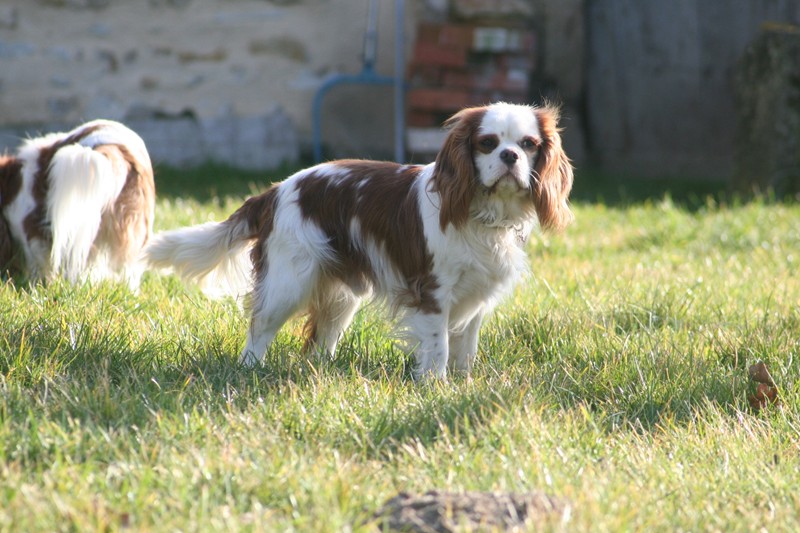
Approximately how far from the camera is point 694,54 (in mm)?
9953

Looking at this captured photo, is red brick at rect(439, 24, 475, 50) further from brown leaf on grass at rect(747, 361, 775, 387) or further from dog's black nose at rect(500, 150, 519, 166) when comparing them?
brown leaf on grass at rect(747, 361, 775, 387)

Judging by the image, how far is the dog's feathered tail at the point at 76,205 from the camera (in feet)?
15.5

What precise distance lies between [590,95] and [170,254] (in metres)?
6.83

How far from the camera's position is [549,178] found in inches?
151

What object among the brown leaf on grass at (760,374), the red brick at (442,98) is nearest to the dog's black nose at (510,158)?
the brown leaf on grass at (760,374)

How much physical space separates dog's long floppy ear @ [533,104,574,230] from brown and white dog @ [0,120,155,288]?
1.96 m

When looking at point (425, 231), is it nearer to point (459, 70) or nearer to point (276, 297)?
point (276, 297)

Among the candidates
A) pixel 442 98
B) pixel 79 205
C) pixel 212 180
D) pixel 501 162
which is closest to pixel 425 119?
pixel 442 98

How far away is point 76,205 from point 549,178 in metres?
2.19

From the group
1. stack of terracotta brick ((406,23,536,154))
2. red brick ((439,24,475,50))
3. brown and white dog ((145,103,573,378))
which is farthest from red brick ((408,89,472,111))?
brown and white dog ((145,103,573,378))

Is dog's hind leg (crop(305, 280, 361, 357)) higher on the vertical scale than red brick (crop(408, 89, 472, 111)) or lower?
lower

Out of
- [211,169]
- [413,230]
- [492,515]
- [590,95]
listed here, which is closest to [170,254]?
[413,230]

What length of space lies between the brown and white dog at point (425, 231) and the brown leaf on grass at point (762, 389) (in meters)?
0.86

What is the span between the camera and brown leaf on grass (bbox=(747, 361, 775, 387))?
149 inches
